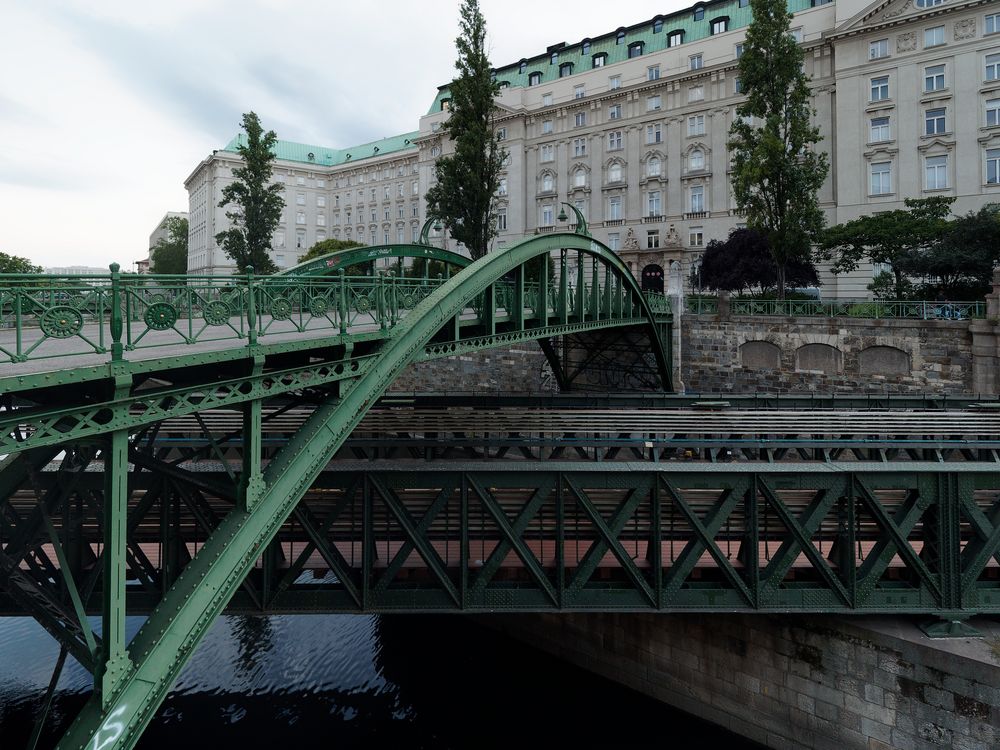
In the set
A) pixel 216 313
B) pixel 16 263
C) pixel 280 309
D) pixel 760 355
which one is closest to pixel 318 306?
pixel 280 309

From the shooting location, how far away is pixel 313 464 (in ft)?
26.0

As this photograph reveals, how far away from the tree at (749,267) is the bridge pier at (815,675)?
35.0 metres

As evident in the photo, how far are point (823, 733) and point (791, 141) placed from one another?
30490mm

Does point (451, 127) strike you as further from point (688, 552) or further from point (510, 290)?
point (688, 552)

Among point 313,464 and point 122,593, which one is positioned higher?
point 313,464

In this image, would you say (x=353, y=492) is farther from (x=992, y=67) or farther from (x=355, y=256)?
(x=992, y=67)

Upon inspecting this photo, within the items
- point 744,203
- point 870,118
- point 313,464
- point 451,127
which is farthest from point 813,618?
point 870,118

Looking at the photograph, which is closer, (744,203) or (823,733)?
(823,733)

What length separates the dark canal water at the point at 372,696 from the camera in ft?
43.3

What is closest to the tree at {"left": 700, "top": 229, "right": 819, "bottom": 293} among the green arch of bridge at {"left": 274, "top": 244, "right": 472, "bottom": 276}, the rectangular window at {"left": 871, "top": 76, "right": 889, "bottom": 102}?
the rectangular window at {"left": 871, "top": 76, "right": 889, "bottom": 102}

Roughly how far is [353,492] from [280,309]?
336cm

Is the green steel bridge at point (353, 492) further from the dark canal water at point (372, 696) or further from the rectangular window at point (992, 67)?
the rectangular window at point (992, 67)

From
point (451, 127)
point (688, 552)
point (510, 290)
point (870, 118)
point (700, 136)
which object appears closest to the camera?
point (688, 552)

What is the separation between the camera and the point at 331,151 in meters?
101
